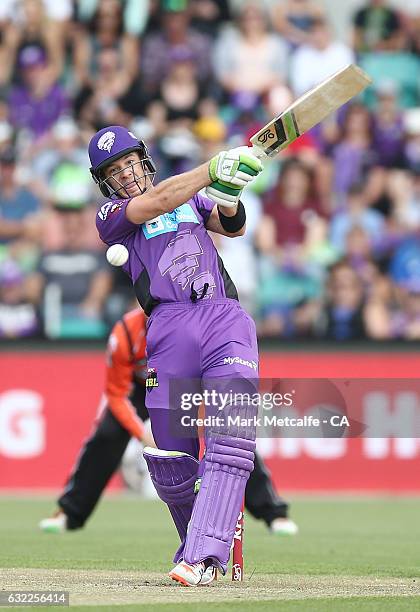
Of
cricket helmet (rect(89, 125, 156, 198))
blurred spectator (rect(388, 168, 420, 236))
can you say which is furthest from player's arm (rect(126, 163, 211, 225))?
blurred spectator (rect(388, 168, 420, 236))

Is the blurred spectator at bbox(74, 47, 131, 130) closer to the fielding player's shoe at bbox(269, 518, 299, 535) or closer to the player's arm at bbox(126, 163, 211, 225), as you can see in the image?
the fielding player's shoe at bbox(269, 518, 299, 535)

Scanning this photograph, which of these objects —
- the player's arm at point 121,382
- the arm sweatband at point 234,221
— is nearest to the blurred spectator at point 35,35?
the player's arm at point 121,382

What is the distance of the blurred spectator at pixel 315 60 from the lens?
58.7 ft

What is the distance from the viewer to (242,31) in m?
18.1

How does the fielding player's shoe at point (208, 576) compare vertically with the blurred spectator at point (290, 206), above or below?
below

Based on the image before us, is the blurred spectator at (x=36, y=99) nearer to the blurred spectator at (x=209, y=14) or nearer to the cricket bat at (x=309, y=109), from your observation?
the blurred spectator at (x=209, y=14)

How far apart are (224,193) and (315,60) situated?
1169cm

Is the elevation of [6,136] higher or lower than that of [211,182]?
higher

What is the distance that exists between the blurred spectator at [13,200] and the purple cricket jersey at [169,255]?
9.27 metres

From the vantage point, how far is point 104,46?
18016 mm

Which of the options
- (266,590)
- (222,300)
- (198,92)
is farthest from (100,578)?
(198,92)

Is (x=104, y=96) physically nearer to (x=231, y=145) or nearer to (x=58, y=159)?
(x=58, y=159)

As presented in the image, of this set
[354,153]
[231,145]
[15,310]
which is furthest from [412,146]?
[15,310]

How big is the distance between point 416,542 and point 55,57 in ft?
32.7
